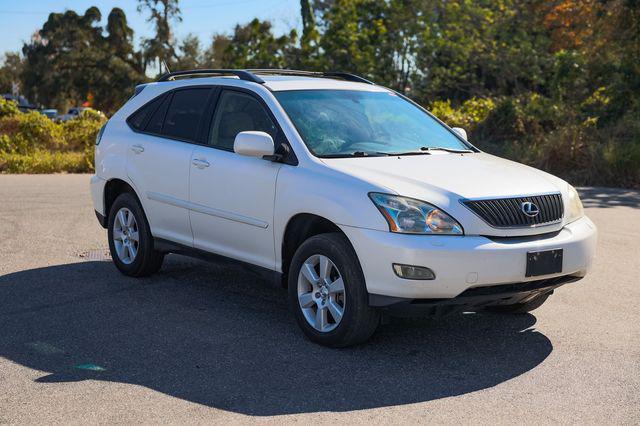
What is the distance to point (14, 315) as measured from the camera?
21.9 ft

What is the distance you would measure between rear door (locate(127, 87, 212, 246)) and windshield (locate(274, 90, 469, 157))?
0.99m

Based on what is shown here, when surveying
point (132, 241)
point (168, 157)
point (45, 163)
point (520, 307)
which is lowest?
point (45, 163)

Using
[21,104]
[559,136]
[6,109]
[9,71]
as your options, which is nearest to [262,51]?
[6,109]

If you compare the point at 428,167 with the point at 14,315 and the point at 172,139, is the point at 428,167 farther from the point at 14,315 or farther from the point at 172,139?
the point at 14,315

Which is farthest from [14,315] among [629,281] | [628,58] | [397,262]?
[628,58]

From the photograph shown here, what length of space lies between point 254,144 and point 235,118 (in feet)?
2.68

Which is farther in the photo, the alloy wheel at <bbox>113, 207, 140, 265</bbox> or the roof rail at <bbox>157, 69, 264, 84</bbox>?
the alloy wheel at <bbox>113, 207, 140, 265</bbox>

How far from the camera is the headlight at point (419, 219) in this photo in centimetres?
537

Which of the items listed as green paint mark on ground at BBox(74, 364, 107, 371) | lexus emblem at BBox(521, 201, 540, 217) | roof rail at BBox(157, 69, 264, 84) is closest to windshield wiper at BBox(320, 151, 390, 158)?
roof rail at BBox(157, 69, 264, 84)

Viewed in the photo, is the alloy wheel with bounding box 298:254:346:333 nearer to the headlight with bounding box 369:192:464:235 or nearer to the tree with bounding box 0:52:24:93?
the headlight with bounding box 369:192:464:235

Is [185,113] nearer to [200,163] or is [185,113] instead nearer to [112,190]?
[200,163]

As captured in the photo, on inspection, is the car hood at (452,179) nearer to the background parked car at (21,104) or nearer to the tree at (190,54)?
the background parked car at (21,104)

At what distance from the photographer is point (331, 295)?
18.9 feet

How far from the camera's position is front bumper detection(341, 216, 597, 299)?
17.3ft
